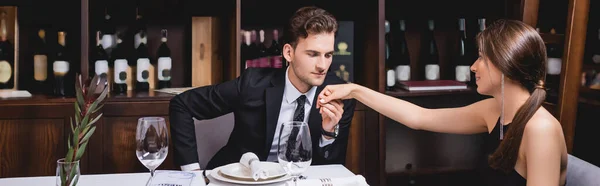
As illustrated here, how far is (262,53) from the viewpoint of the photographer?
2.97 meters

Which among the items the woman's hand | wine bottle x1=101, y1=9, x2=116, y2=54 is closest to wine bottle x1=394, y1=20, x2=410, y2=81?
the woman's hand

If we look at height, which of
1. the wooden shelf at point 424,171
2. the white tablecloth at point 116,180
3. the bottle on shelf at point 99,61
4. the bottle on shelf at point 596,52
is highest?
the bottle on shelf at point 596,52

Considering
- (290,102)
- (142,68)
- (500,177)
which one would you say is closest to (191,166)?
(290,102)

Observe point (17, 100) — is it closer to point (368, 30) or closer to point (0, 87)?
point (0, 87)

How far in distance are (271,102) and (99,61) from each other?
3.11 ft

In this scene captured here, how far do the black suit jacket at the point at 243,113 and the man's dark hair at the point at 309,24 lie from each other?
17 cm

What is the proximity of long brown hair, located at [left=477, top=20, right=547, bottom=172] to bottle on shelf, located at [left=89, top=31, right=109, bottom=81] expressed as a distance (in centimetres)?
179

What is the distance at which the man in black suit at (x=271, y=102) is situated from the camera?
2.10 metres

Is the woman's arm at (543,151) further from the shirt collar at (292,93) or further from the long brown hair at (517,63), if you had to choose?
the shirt collar at (292,93)

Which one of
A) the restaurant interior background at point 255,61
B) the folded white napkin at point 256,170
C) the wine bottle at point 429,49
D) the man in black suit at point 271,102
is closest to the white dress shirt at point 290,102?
the man in black suit at point 271,102

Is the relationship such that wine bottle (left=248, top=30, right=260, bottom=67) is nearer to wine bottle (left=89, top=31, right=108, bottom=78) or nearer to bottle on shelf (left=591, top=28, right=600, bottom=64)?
wine bottle (left=89, top=31, right=108, bottom=78)

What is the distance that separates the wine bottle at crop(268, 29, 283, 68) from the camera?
9.37 ft

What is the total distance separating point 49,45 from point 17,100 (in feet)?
1.16

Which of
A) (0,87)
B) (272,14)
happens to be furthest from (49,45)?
(272,14)
